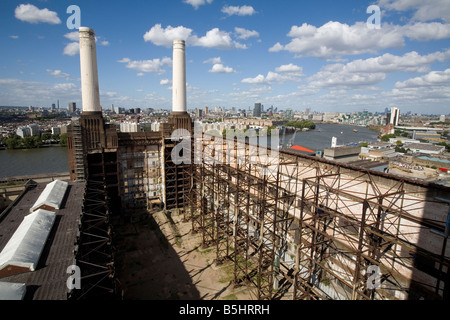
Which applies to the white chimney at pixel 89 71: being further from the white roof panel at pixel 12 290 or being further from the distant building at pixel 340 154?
the distant building at pixel 340 154

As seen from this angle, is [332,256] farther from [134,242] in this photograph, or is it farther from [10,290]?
[134,242]

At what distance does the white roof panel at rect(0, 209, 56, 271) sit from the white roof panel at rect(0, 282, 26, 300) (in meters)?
1.04

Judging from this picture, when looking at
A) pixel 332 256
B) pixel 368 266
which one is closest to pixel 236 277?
pixel 332 256

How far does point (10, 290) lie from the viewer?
6352mm

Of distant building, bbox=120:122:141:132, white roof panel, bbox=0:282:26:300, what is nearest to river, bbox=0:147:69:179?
distant building, bbox=120:122:141:132

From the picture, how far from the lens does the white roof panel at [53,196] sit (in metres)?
11.7

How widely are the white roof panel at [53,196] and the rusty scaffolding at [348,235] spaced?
8415mm

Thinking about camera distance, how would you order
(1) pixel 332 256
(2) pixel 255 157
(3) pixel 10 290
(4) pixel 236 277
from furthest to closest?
A: (2) pixel 255 157
(4) pixel 236 277
(1) pixel 332 256
(3) pixel 10 290

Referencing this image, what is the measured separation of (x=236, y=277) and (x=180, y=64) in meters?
15.3

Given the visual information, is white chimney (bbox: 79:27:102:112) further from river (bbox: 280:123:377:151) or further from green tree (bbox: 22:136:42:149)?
green tree (bbox: 22:136:42:149)

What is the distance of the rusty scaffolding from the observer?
7.39 metres

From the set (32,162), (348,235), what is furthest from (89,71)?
(32,162)

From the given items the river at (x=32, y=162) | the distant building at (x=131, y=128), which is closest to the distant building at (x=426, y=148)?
the distant building at (x=131, y=128)
